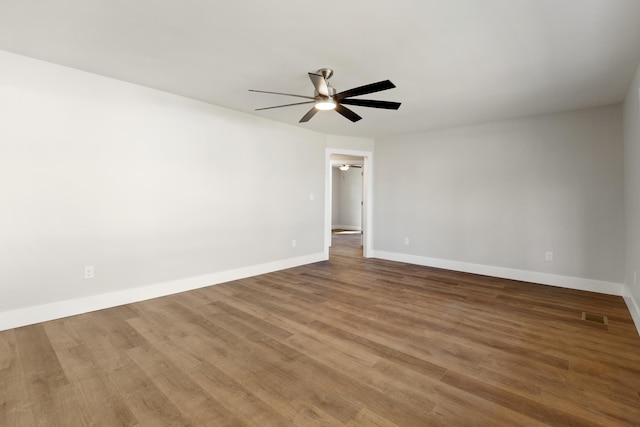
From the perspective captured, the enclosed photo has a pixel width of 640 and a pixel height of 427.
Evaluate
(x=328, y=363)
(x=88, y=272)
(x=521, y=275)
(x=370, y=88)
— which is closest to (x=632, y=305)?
(x=521, y=275)

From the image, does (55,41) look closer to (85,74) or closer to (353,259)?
(85,74)

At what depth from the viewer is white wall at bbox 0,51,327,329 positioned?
2744 mm

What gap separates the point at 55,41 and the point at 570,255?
621 centimetres

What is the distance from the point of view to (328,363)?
2.17 metres

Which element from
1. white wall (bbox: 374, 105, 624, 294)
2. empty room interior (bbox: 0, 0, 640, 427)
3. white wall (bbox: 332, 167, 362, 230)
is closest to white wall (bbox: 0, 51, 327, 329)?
empty room interior (bbox: 0, 0, 640, 427)

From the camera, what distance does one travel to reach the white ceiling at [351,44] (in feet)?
6.52

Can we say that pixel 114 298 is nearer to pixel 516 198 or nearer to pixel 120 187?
pixel 120 187

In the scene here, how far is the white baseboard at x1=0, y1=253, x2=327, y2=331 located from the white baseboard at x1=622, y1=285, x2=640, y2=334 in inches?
169

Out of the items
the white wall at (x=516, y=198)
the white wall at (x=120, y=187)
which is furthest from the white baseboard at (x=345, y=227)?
the white wall at (x=120, y=187)

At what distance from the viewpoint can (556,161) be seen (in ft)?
13.8

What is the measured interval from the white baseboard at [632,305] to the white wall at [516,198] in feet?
0.74

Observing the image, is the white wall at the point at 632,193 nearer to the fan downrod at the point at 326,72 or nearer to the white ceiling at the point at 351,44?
the white ceiling at the point at 351,44

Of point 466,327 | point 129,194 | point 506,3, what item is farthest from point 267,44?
point 466,327

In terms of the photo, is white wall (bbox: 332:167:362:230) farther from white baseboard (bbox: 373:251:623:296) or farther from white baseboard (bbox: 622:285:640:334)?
white baseboard (bbox: 622:285:640:334)
